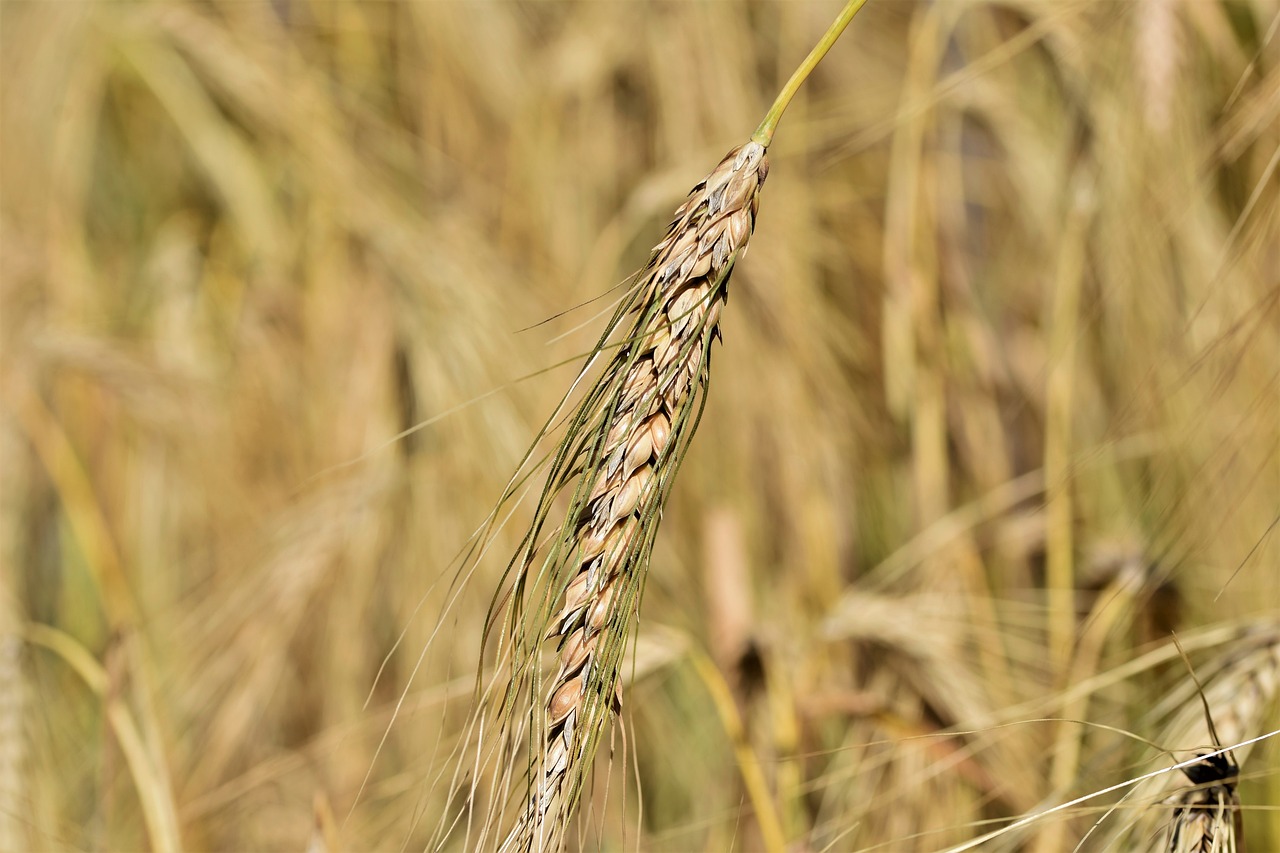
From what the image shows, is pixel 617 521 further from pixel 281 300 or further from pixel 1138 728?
pixel 281 300

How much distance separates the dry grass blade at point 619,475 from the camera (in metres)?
0.31

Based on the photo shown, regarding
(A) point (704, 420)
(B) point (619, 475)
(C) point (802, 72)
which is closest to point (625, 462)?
(B) point (619, 475)

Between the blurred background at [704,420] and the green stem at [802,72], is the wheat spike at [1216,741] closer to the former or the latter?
the blurred background at [704,420]

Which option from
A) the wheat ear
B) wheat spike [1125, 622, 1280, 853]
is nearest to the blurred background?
wheat spike [1125, 622, 1280, 853]

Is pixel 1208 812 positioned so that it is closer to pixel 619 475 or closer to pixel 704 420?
pixel 619 475

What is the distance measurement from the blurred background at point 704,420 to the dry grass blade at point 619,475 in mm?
186

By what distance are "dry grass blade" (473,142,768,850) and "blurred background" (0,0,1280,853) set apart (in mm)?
186

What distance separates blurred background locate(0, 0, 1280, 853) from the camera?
0.64m

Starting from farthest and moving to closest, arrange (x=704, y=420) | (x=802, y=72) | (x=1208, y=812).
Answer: (x=704, y=420) < (x=1208, y=812) < (x=802, y=72)

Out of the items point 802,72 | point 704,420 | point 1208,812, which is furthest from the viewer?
point 704,420

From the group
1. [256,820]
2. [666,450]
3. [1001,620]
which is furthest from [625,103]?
[666,450]

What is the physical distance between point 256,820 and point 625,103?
74 cm

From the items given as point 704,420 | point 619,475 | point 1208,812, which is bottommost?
point 1208,812

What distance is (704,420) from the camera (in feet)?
3.00
